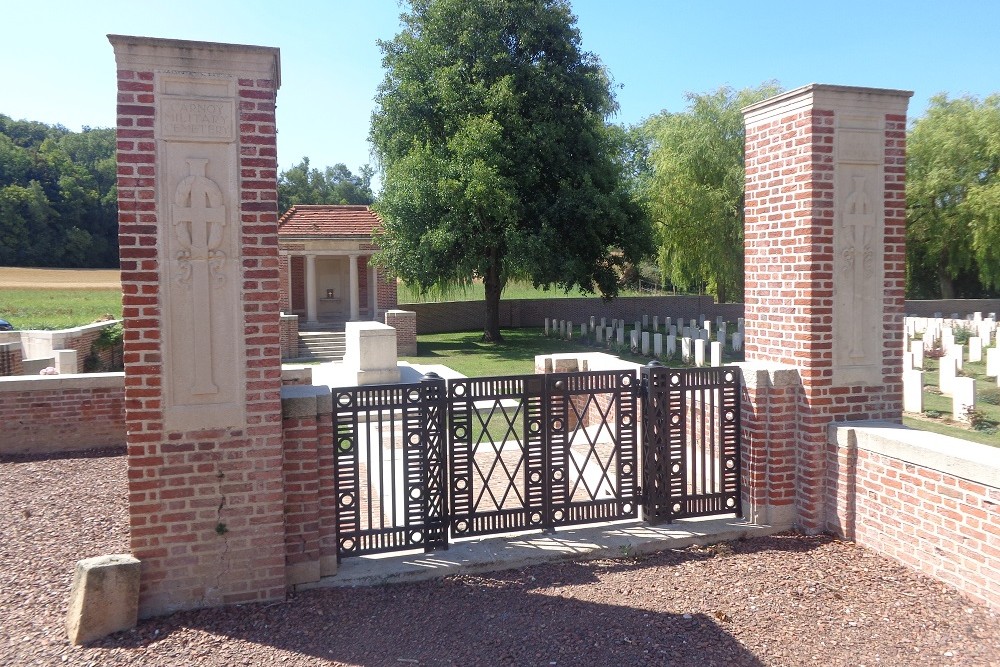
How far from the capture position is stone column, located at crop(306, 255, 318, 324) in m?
28.0

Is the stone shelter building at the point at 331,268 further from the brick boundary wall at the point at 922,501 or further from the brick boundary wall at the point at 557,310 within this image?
the brick boundary wall at the point at 922,501

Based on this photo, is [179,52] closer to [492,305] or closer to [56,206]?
[492,305]

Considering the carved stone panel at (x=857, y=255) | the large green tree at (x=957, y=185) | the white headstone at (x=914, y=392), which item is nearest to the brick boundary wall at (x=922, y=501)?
the carved stone panel at (x=857, y=255)

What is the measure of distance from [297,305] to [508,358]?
40.6 feet

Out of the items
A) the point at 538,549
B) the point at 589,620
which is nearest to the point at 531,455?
the point at 538,549

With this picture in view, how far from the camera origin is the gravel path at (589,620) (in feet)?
12.5

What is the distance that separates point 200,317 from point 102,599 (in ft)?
5.55

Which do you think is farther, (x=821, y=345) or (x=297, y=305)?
(x=297, y=305)

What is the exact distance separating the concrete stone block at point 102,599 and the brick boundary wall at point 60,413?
5502 millimetres

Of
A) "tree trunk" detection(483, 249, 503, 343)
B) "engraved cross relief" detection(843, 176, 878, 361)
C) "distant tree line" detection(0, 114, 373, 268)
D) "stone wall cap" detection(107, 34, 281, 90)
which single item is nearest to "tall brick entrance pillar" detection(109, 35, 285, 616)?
"stone wall cap" detection(107, 34, 281, 90)

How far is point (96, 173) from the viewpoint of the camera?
214 feet

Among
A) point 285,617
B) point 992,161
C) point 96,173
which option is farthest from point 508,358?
point 96,173

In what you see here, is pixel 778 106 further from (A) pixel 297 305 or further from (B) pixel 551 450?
(A) pixel 297 305

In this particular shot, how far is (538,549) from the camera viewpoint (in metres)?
5.13
